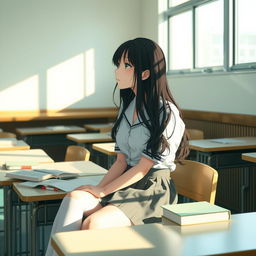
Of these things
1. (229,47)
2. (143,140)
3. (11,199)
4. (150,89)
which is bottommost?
(11,199)

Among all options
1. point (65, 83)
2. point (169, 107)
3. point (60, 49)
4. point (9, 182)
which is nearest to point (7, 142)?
point (9, 182)

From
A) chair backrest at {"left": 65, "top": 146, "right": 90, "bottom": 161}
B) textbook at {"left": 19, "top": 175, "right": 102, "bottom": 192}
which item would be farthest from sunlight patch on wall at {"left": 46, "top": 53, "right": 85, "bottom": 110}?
textbook at {"left": 19, "top": 175, "right": 102, "bottom": 192}

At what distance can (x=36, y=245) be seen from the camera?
7.80 feet

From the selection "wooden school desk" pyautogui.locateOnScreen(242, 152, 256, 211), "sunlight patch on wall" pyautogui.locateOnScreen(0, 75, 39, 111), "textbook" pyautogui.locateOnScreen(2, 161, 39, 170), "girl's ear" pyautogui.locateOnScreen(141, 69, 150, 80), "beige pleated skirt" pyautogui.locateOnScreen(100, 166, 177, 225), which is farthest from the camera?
"sunlight patch on wall" pyautogui.locateOnScreen(0, 75, 39, 111)

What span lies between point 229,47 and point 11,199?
309cm

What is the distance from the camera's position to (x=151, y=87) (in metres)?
2.17

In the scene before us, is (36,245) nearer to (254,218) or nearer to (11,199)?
(11,199)

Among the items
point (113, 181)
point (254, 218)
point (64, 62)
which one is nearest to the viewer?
point (254, 218)

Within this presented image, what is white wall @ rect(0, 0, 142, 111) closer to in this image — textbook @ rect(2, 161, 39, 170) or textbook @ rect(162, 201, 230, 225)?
textbook @ rect(2, 161, 39, 170)

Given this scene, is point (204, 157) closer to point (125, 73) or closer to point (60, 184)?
point (60, 184)

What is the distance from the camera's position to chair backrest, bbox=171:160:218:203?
221 cm

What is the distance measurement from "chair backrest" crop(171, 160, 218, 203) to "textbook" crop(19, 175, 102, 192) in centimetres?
42

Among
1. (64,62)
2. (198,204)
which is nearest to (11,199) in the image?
(198,204)

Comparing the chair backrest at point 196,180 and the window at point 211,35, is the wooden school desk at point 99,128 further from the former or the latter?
the chair backrest at point 196,180
